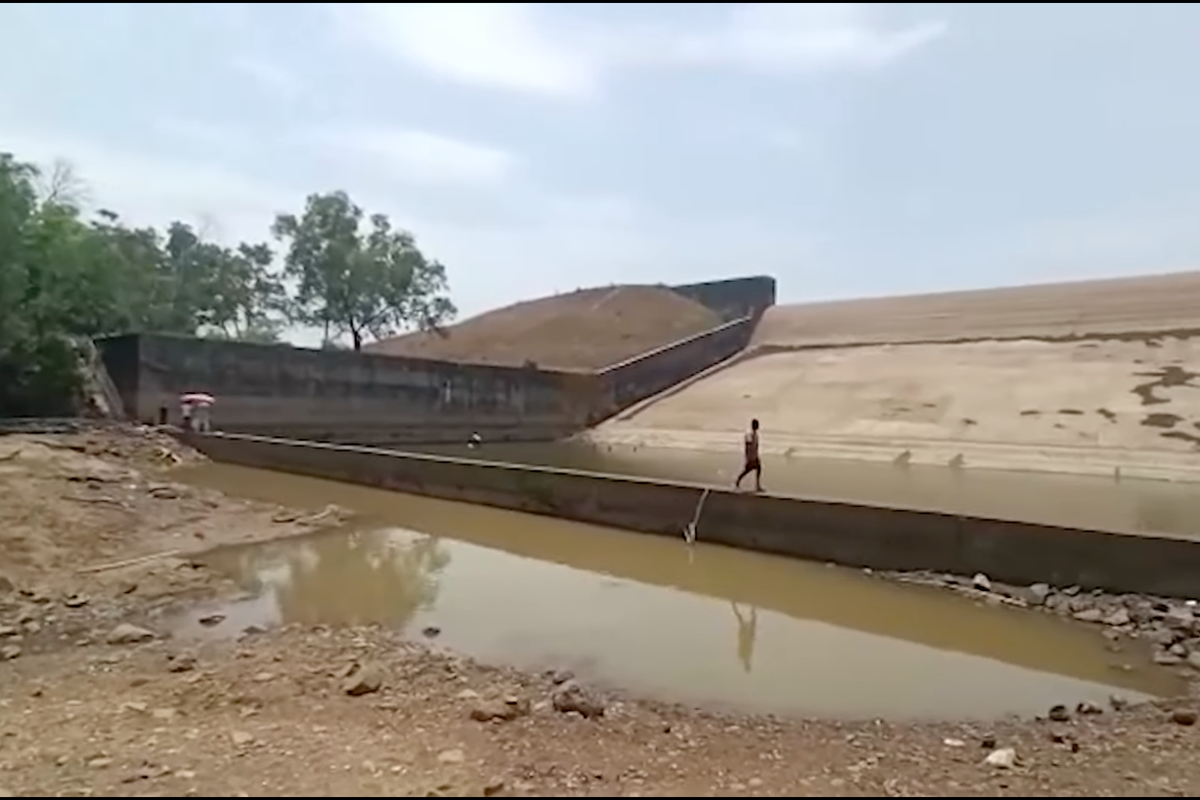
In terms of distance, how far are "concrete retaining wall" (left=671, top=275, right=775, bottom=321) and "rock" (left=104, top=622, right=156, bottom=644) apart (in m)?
35.1

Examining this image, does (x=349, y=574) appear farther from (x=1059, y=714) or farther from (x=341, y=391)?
(x=341, y=391)

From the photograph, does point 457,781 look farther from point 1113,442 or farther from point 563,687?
point 1113,442

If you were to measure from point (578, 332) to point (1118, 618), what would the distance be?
34.3 metres

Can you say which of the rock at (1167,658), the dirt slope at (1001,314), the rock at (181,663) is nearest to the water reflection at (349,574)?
the rock at (181,663)

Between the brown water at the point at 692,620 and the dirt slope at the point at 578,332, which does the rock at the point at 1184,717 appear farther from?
the dirt slope at the point at 578,332

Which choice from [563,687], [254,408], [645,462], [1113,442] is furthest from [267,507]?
[1113,442]

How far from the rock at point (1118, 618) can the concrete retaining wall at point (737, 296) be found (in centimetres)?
3284

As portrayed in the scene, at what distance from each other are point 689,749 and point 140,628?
468cm

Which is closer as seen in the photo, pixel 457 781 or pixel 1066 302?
pixel 457 781

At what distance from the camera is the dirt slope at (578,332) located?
127 feet

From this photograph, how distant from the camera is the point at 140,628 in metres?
7.08

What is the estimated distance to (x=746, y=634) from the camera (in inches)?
302

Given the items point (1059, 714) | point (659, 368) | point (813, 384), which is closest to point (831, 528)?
point (1059, 714)

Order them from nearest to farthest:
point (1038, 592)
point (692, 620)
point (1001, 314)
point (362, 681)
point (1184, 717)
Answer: point (1184, 717) < point (362, 681) < point (692, 620) < point (1038, 592) < point (1001, 314)
